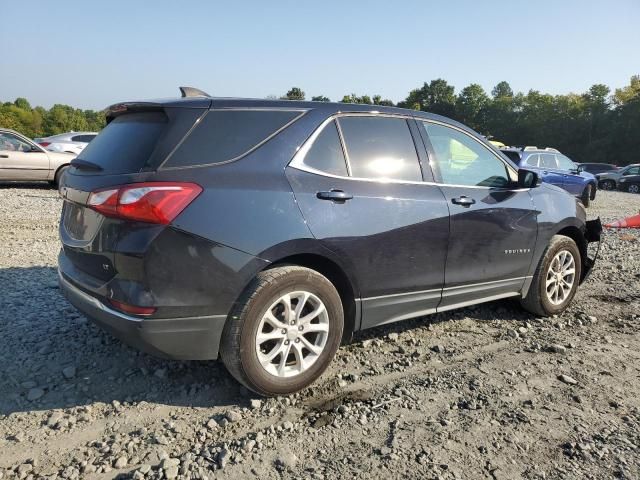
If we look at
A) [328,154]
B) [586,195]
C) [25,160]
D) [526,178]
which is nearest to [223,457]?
[328,154]

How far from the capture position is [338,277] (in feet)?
10.7

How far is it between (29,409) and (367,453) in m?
1.93

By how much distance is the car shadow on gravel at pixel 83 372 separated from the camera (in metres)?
3.02

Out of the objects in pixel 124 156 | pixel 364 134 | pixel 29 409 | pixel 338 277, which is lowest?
pixel 29 409

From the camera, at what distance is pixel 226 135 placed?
293 centimetres

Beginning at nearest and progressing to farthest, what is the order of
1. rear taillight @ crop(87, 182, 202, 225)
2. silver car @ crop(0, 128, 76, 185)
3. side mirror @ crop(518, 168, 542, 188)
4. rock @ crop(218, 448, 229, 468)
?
rock @ crop(218, 448, 229, 468) < rear taillight @ crop(87, 182, 202, 225) < side mirror @ crop(518, 168, 542, 188) < silver car @ crop(0, 128, 76, 185)

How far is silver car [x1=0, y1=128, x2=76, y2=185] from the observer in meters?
12.1

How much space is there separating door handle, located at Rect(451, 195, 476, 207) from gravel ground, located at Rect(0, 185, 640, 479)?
1.12m

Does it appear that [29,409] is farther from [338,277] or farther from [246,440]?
[338,277]

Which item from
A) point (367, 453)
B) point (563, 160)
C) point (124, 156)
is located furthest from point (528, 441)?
point (563, 160)

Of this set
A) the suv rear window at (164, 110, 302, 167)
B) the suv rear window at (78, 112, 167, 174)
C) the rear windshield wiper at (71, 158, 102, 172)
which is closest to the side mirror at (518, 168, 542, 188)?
the suv rear window at (164, 110, 302, 167)

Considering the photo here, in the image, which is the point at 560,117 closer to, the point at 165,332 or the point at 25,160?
the point at 25,160

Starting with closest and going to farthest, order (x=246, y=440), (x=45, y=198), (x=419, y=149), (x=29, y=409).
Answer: (x=246, y=440) < (x=29, y=409) < (x=419, y=149) < (x=45, y=198)

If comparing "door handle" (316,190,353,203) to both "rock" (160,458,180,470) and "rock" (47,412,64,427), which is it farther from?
"rock" (47,412,64,427)
